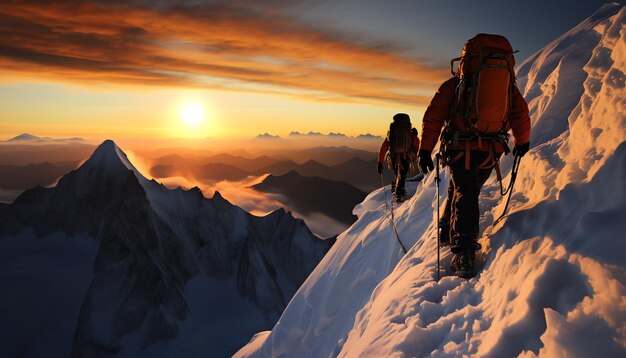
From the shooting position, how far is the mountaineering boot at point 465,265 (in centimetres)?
552

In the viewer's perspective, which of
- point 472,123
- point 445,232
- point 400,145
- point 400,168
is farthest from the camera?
point 400,168

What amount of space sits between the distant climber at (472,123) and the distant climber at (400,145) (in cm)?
824

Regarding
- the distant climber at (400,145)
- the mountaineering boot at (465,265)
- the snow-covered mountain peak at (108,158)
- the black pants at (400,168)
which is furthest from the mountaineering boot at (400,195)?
the snow-covered mountain peak at (108,158)

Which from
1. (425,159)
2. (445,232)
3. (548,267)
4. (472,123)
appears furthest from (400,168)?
(548,267)

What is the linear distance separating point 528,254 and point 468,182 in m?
1.66

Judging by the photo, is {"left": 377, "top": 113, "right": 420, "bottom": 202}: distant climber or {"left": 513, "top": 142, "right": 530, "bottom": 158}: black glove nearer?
{"left": 513, "top": 142, "right": 530, "bottom": 158}: black glove

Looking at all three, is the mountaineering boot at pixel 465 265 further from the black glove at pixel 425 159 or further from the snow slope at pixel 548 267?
the black glove at pixel 425 159

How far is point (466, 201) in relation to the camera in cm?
591

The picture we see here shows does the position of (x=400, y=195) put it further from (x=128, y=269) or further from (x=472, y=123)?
(x=128, y=269)

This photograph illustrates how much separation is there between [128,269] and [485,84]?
118612mm

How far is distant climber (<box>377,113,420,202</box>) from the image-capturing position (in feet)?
47.1

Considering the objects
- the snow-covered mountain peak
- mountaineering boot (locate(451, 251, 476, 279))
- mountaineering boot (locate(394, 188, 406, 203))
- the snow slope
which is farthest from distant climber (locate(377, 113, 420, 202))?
the snow-covered mountain peak

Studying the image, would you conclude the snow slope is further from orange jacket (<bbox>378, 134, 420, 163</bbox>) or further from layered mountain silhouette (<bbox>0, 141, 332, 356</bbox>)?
layered mountain silhouette (<bbox>0, 141, 332, 356</bbox>)

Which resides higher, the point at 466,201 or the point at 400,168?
the point at 466,201
